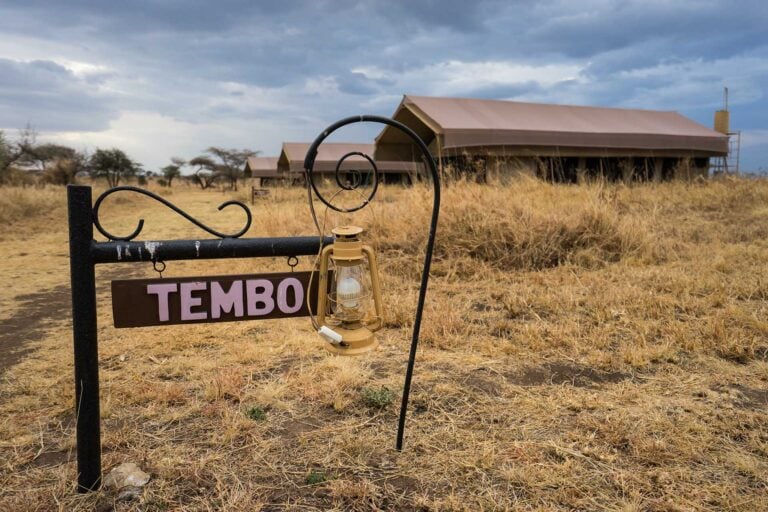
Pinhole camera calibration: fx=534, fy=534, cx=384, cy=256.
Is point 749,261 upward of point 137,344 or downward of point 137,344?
upward

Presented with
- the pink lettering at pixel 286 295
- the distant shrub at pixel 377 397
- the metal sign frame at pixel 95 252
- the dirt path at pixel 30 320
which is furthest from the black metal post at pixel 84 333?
the dirt path at pixel 30 320

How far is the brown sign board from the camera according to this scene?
1.99m

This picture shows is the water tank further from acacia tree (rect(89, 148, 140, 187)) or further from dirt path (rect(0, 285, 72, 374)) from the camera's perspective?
acacia tree (rect(89, 148, 140, 187))

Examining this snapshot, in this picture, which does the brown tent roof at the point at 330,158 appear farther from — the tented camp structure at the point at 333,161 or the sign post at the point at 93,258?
the sign post at the point at 93,258

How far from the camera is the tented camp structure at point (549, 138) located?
12.2m

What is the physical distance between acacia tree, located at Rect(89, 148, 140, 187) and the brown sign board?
37386 millimetres

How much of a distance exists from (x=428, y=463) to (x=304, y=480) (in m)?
0.54

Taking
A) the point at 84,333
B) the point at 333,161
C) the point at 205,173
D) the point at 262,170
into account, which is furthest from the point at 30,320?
the point at 205,173

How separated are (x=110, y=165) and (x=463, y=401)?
39255 millimetres

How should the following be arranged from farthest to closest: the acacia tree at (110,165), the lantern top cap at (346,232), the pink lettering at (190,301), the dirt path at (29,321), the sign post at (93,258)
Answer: the acacia tree at (110,165), the dirt path at (29,321), the pink lettering at (190,301), the sign post at (93,258), the lantern top cap at (346,232)

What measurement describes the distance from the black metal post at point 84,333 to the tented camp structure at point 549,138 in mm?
9433

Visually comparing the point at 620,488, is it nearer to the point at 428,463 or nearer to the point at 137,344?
the point at 428,463

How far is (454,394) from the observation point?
118 inches

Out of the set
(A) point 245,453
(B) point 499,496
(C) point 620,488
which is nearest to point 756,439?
(C) point 620,488
